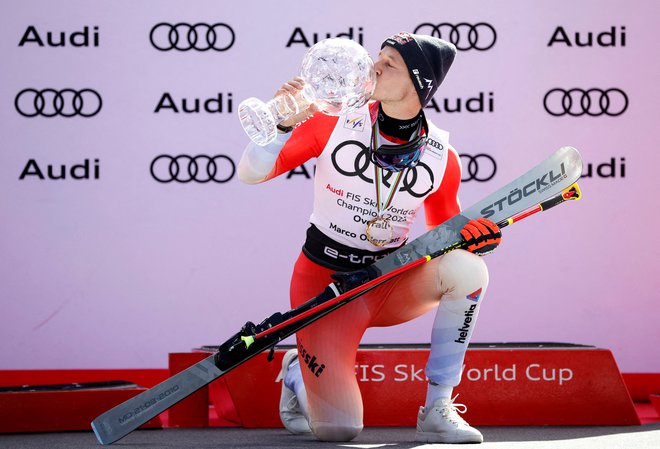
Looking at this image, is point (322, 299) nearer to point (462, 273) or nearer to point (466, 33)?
point (462, 273)

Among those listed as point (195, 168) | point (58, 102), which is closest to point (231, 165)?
point (195, 168)

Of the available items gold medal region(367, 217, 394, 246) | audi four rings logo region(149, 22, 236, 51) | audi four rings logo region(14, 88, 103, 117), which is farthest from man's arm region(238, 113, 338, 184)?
audi four rings logo region(14, 88, 103, 117)

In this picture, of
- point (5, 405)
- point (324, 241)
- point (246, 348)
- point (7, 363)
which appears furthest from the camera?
point (7, 363)

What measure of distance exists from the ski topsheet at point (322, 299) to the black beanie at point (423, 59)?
340 millimetres

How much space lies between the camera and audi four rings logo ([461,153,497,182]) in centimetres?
418

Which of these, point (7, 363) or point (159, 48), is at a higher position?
point (159, 48)

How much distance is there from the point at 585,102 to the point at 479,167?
51 centimetres

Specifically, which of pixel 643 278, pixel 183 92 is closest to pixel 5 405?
pixel 183 92

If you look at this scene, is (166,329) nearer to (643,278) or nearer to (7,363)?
(7,363)

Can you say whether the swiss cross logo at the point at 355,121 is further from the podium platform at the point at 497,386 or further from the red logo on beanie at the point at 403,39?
the podium platform at the point at 497,386

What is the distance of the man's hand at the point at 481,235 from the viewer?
2613 millimetres

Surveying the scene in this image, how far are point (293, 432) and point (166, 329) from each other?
1.22m

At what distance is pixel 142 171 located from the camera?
13.6ft

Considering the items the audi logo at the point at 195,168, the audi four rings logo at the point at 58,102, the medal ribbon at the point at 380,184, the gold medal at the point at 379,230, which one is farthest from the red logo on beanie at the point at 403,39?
the audi four rings logo at the point at 58,102
